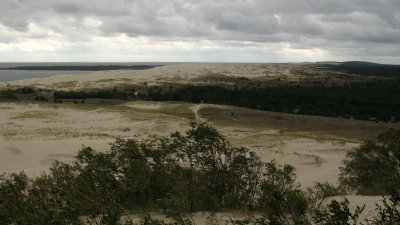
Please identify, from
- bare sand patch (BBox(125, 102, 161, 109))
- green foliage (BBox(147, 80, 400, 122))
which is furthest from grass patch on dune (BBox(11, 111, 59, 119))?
green foliage (BBox(147, 80, 400, 122))

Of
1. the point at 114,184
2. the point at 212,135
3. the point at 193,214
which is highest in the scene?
the point at 212,135

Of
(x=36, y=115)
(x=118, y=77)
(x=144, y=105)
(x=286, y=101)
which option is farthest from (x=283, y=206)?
(x=118, y=77)

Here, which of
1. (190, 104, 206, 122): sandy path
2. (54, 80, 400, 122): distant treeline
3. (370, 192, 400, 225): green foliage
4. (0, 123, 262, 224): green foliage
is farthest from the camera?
(54, 80, 400, 122): distant treeline

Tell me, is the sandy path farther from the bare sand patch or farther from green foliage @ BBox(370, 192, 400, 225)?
green foliage @ BBox(370, 192, 400, 225)

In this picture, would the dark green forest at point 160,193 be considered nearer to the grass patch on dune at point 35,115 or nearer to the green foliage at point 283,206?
the green foliage at point 283,206

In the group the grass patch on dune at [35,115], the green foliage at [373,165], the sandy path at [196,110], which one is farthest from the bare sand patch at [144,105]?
the green foliage at [373,165]

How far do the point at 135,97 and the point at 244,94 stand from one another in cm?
2703

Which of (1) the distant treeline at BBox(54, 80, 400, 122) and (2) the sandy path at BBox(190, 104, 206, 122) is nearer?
(2) the sandy path at BBox(190, 104, 206, 122)

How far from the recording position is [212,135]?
12.9m

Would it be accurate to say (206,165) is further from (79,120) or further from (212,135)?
(79,120)

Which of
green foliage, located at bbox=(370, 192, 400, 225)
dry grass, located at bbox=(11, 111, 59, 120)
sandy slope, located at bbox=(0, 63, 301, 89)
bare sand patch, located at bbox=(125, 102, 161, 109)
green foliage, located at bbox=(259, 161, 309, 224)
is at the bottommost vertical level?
dry grass, located at bbox=(11, 111, 59, 120)

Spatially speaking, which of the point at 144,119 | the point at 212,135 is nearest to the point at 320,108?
the point at 144,119

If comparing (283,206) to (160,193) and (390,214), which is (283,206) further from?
(160,193)

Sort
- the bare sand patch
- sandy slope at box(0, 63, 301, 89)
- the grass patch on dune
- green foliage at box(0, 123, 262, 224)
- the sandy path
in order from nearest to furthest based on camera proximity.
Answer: green foliage at box(0, 123, 262, 224) < the grass patch on dune < the sandy path < the bare sand patch < sandy slope at box(0, 63, 301, 89)
